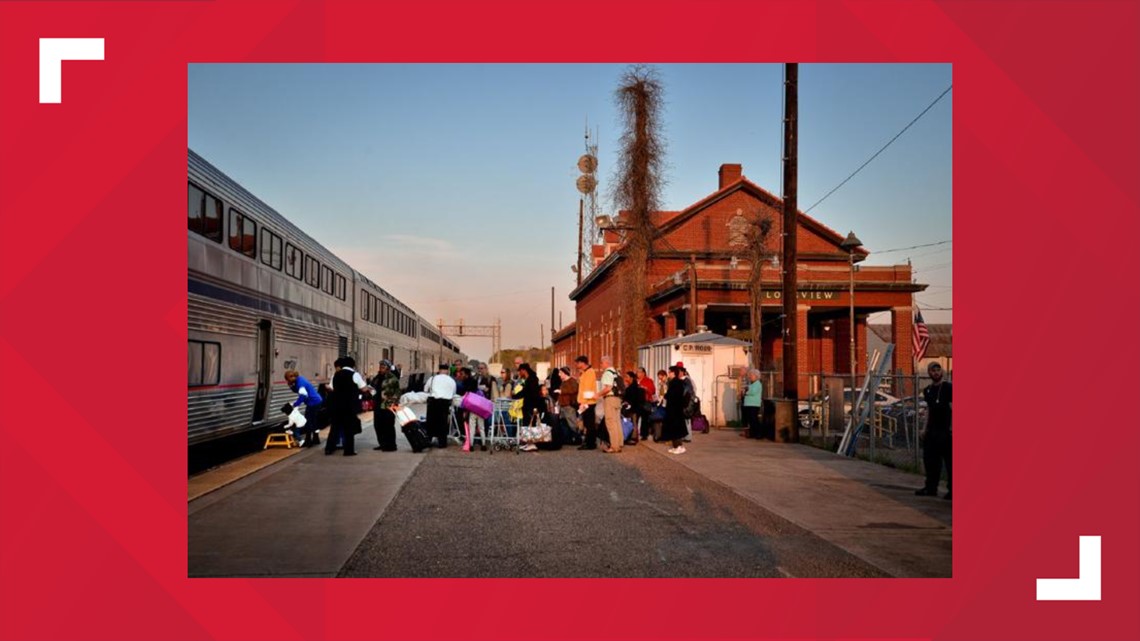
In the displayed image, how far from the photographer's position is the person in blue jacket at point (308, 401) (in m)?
16.9

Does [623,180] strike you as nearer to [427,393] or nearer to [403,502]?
[427,393]

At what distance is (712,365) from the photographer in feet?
79.5

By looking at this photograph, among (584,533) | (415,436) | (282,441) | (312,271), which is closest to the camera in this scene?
(584,533)

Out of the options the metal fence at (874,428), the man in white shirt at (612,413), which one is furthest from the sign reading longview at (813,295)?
the man in white shirt at (612,413)

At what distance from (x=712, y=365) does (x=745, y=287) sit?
56.6ft

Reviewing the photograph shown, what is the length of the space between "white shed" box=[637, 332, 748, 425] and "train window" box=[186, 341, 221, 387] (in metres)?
12.3

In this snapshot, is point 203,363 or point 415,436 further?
point 415,436

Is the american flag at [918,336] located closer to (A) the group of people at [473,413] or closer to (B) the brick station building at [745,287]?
(A) the group of people at [473,413]

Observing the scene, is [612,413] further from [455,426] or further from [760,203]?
[760,203]

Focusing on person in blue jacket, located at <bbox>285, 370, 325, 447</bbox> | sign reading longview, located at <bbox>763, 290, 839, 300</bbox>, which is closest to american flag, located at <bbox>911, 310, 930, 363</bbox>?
person in blue jacket, located at <bbox>285, 370, 325, 447</bbox>

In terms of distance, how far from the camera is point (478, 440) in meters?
18.9

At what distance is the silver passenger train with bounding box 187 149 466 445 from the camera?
43.6 feet
